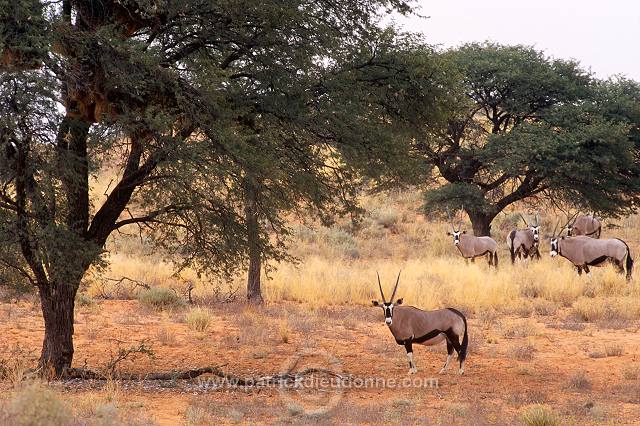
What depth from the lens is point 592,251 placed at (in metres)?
22.3

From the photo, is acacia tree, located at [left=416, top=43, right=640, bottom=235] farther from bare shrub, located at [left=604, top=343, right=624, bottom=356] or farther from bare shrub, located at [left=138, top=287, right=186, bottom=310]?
bare shrub, located at [left=604, top=343, right=624, bottom=356]

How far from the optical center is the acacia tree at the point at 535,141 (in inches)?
1013

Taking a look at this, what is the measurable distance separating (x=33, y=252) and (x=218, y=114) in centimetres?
294

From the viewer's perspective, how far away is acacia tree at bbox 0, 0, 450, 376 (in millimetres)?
9531

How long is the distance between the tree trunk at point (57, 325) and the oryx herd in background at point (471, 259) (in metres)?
4.42

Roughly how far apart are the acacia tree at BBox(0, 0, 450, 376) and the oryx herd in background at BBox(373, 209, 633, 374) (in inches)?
81.9

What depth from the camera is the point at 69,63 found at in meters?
9.43

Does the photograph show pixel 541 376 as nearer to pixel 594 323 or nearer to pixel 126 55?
pixel 594 323

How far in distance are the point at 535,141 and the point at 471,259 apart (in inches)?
175

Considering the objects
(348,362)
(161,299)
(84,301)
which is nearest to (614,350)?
(348,362)

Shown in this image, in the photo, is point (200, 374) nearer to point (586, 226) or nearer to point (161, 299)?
point (161, 299)

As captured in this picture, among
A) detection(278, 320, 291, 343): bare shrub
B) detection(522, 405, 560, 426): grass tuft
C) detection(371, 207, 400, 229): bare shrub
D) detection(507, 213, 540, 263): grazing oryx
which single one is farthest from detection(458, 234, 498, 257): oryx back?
detection(522, 405, 560, 426): grass tuft

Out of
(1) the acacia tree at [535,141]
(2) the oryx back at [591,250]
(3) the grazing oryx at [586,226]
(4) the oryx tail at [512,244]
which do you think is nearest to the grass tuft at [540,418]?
(2) the oryx back at [591,250]

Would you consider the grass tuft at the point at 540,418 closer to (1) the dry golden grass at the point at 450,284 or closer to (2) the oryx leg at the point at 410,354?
(2) the oryx leg at the point at 410,354
